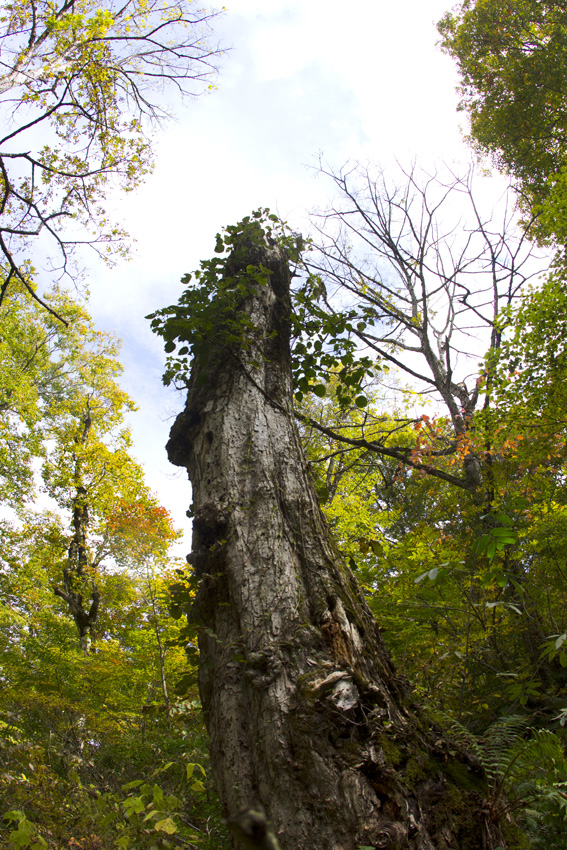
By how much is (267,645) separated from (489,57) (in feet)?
45.5

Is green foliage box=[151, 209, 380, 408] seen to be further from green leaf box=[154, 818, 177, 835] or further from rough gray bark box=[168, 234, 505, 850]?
green leaf box=[154, 818, 177, 835]

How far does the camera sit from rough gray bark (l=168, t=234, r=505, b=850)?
4.36ft

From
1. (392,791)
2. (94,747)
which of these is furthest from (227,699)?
(94,747)

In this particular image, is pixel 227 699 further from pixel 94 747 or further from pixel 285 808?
pixel 94 747

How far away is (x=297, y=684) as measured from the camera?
1534 millimetres

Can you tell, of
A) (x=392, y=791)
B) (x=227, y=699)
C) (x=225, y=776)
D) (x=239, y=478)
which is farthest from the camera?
(x=239, y=478)

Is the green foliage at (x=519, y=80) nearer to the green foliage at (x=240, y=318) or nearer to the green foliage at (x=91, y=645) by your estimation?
the green foliage at (x=240, y=318)

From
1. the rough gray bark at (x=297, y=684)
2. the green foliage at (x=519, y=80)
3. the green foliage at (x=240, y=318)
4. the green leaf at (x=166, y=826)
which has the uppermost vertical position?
the green foliage at (x=519, y=80)

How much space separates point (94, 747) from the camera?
6129mm

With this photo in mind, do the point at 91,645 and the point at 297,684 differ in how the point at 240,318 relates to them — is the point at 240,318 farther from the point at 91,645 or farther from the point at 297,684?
the point at 91,645

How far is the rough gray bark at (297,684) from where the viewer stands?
1328mm

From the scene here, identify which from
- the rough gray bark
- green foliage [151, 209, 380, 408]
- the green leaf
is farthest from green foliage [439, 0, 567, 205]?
the green leaf

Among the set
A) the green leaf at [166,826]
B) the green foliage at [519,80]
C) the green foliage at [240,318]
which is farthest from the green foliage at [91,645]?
the green foliage at [519,80]

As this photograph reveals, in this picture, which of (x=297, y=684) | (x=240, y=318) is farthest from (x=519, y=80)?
(x=297, y=684)
